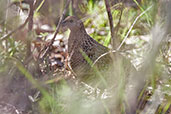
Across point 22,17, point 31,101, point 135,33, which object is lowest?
point 31,101

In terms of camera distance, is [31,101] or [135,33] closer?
[31,101]

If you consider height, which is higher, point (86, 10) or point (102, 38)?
point (86, 10)

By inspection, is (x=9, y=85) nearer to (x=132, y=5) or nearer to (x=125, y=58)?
(x=125, y=58)

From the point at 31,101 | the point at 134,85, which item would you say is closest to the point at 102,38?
the point at 31,101

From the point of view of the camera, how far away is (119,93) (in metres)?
1.91

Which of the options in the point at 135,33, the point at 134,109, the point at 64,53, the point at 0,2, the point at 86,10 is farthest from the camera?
the point at 86,10

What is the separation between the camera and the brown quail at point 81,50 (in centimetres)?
274

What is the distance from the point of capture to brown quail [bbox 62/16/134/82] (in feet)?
8.98

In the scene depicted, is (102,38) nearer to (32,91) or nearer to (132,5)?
(132,5)

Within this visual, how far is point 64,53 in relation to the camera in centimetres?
360

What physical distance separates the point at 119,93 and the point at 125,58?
3.50ft

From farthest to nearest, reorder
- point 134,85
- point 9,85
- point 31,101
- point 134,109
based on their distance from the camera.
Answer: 1. point 9,85
2. point 31,101
3. point 134,109
4. point 134,85

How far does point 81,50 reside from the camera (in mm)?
2713

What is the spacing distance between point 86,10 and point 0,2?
2358 mm
